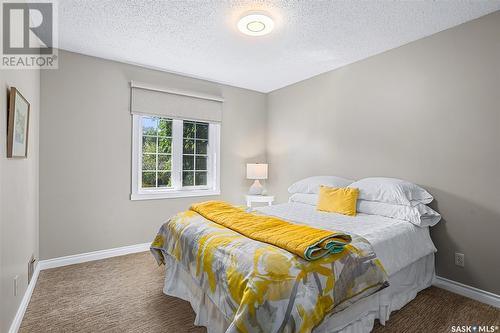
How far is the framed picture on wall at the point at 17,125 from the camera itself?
1762 mm

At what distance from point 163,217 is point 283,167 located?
2090mm

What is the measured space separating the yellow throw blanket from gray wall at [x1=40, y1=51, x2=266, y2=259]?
5.35 ft

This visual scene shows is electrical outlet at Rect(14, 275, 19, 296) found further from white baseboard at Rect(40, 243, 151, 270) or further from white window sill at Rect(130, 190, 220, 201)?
white window sill at Rect(130, 190, 220, 201)

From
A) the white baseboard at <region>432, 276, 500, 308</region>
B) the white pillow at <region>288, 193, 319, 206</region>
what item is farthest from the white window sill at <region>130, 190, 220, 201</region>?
the white baseboard at <region>432, 276, 500, 308</region>

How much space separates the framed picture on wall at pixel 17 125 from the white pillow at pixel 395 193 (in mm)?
3066

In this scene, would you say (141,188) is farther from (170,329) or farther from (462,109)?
(462,109)

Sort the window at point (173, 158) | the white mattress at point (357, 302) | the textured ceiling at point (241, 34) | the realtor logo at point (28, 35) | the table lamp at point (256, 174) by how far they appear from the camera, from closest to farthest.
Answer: the white mattress at point (357, 302), the realtor logo at point (28, 35), the textured ceiling at point (241, 34), the window at point (173, 158), the table lamp at point (256, 174)

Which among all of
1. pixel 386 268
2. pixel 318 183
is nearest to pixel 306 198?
pixel 318 183

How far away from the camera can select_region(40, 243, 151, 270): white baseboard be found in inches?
120

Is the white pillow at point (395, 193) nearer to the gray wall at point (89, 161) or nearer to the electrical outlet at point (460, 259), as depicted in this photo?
the electrical outlet at point (460, 259)

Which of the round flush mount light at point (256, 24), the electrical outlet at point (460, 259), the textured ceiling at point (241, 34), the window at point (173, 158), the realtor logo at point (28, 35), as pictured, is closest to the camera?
the realtor logo at point (28, 35)

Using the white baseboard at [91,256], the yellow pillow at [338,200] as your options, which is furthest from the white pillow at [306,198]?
the white baseboard at [91,256]

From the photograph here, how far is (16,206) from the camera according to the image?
6.49 ft

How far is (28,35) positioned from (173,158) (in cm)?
208
